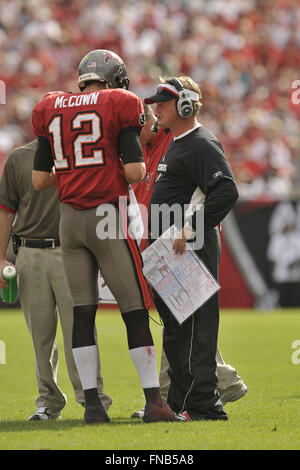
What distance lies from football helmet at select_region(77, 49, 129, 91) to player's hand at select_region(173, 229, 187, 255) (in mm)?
969

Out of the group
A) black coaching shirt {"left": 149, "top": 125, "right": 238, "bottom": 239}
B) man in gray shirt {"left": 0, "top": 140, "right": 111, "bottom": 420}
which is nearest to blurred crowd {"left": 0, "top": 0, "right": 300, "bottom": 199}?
man in gray shirt {"left": 0, "top": 140, "right": 111, "bottom": 420}

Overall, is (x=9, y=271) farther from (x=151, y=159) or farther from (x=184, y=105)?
(x=184, y=105)

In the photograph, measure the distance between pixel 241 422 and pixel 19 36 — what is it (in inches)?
489

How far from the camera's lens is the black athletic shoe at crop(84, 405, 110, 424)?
197 inches

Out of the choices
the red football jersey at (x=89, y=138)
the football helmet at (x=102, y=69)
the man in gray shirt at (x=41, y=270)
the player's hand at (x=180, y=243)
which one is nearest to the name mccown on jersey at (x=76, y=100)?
the red football jersey at (x=89, y=138)

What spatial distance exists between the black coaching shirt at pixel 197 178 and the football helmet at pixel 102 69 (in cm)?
53

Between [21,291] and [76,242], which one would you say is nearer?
[76,242]

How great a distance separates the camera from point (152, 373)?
4918 millimetres

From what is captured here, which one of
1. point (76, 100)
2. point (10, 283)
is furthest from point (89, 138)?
point (10, 283)

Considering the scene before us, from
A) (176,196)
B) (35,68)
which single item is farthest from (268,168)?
(176,196)

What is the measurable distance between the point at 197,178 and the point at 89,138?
26.8 inches

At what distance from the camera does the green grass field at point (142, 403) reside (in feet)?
14.4
